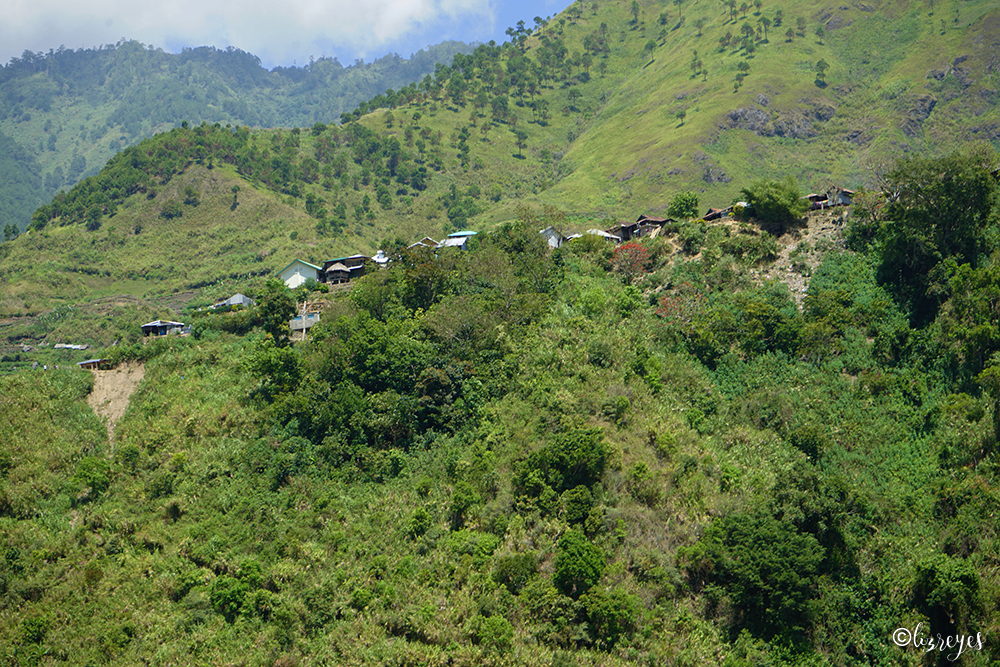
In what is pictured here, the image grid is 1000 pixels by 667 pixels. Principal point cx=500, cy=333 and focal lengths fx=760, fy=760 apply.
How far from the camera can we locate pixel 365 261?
5781cm

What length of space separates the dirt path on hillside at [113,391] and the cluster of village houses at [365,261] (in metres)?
1.84

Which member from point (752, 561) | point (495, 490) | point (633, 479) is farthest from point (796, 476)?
point (495, 490)

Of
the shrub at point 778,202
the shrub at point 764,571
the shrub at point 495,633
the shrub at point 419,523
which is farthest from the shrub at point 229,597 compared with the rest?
the shrub at point 778,202

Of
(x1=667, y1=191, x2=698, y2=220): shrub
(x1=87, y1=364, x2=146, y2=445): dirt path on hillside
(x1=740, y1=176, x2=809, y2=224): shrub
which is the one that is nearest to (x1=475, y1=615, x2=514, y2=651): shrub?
(x1=87, y1=364, x2=146, y2=445): dirt path on hillside

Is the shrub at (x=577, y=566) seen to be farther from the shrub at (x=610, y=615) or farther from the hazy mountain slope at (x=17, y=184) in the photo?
the hazy mountain slope at (x=17, y=184)

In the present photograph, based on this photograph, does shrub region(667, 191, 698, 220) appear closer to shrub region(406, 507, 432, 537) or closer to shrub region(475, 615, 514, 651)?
shrub region(406, 507, 432, 537)

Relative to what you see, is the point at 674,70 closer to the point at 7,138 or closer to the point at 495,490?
the point at 495,490

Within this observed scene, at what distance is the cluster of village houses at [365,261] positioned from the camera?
46438 mm

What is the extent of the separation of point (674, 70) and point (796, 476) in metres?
111

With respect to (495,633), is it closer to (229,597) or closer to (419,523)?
(419,523)

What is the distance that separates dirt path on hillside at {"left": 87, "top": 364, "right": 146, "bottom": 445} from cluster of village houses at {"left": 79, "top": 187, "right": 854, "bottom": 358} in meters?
1.84

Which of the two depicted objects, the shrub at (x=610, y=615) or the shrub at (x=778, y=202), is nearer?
the shrub at (x=610, y=615)

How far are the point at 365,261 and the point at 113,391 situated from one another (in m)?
20.5

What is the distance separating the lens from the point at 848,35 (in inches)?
4631
